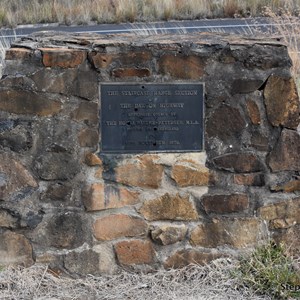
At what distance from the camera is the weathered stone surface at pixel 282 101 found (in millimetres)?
3865

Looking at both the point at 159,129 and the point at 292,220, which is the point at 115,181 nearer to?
the point at 159,129

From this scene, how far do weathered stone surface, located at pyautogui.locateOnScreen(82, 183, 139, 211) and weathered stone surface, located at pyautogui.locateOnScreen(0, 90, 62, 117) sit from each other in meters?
0.52

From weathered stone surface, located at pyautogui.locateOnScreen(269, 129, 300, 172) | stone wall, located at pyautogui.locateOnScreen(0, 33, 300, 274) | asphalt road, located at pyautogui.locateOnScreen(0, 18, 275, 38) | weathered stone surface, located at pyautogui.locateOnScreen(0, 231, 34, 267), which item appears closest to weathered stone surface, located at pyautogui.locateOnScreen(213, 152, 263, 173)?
stone wall, located at pyautogui.locateOnScreen(0, 33, 300, 274)

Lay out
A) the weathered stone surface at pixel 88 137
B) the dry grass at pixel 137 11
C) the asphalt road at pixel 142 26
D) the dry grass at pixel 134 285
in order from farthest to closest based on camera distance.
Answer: the dry grass at pixel 137 11 → the asphalt road at pixel 142 26 → the weathered stone surface at pixel 88 137 → the dry grass at pixel 134 285

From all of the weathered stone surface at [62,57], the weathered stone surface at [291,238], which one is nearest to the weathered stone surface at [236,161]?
the weathered stone surface at [291,238]

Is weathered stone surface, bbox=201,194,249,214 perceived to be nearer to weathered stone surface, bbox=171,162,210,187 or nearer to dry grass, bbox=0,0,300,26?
weathered stone surface, bbox=171,162,210,187

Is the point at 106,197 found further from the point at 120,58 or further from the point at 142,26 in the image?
the point at 142,26

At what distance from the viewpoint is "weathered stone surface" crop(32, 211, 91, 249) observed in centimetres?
391

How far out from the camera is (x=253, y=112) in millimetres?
3885

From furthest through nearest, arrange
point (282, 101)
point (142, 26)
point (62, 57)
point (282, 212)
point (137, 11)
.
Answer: point (137, 11)
point (142, 26)
point (282, 212)
point (282, 101)
point (62, 57)

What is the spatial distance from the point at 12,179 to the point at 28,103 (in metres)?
0.47

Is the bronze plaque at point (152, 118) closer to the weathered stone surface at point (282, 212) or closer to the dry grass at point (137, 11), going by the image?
the weathered stone surface at point (282, 212)

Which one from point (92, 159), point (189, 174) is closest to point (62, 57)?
point (92, 159)

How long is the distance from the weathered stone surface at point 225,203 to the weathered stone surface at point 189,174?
0.11 metres
